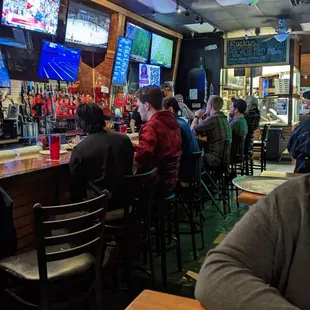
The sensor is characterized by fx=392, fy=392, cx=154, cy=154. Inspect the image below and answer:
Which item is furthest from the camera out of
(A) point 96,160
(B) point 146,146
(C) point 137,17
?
(C) point 137,17

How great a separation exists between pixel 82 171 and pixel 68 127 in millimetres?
3578

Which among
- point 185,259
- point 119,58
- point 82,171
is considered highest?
point 119,58

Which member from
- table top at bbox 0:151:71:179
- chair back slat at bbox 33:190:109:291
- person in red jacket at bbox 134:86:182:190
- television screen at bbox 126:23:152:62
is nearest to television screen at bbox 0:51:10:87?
table top at bbox 0:151:71:179

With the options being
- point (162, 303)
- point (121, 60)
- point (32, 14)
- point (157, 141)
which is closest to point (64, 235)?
point (162, 303)

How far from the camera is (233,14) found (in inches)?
303

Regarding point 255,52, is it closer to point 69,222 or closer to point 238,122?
point 238,122

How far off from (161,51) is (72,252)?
24.1 ft

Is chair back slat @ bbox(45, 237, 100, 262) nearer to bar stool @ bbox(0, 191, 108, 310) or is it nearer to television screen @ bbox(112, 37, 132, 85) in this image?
bar stool @ bbox(0, 191, 108, 310)

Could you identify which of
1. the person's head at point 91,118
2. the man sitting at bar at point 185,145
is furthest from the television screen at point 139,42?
the person's head at point 91,118

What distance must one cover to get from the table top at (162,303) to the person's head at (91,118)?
70.2 inches

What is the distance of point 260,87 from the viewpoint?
10.5m

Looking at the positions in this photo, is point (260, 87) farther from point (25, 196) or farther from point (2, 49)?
point (25, 196)

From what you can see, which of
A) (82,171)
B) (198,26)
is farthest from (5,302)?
(198,26)

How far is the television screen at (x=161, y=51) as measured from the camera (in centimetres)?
838
